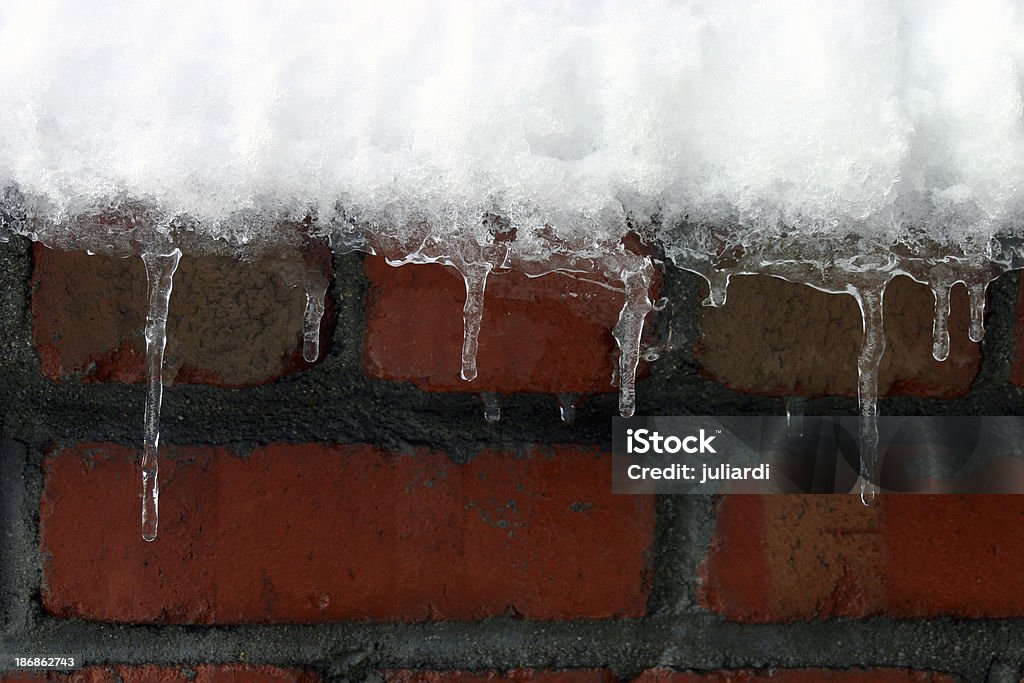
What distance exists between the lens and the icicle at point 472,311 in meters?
0.33

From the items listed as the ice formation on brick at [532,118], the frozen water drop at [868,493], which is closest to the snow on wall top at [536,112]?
the ice formation on brick at [532,118]

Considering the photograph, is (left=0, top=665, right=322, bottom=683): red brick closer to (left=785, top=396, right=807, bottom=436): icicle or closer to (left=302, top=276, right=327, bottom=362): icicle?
(left=302, top=276, right=327, bottom=362): icicle

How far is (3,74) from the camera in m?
0.30

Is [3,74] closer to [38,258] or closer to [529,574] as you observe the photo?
[38,258]

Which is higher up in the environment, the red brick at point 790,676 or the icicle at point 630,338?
the icicle at point 630,338

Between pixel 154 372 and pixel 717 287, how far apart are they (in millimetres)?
267

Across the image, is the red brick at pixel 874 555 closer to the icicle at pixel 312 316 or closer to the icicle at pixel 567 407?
the icicle at pixel 567 407

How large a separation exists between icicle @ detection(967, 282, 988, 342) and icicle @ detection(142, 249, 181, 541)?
35 cm

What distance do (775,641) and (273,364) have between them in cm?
29

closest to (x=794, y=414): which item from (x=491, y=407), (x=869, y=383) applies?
(x=869, y=383)

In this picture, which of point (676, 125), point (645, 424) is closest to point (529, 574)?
point (645, 424)

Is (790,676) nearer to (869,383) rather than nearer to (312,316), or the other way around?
(869,383)

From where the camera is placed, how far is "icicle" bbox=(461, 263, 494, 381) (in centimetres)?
33

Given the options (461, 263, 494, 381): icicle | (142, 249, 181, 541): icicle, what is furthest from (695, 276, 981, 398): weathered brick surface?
(142, 249, 181, 541): icicle
